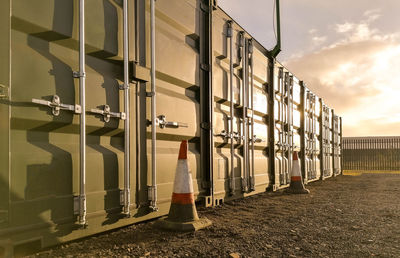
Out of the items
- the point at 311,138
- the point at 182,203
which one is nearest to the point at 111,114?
the point at 182,203

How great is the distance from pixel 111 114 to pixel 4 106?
0.86 m

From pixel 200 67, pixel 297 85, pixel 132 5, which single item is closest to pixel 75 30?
pixel 132 5

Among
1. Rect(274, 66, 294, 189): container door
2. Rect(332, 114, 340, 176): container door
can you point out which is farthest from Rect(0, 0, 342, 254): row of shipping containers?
Rect(332, 114, 340, 176): container door

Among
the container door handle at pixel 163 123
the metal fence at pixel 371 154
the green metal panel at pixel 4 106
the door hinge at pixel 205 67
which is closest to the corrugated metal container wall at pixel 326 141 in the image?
the door hinge at pixel 205 67

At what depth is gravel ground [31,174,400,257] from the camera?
8.48ft

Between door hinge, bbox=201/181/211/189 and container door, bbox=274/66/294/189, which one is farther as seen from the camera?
container door, bbox=274/66/294/189

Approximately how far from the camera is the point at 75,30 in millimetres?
2623

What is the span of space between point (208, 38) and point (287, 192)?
12.0 ft

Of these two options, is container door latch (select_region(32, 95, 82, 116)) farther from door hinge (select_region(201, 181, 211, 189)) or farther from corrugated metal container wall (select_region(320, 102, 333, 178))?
corrugated metal container wall (select_region(320, 102, 333, 178))

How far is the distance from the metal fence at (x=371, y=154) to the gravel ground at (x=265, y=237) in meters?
17.8

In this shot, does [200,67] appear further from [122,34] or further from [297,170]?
[297,170]

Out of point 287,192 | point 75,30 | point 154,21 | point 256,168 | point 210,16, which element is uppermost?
point 210,16

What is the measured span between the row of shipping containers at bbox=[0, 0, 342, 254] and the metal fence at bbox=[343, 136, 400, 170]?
59.6ft

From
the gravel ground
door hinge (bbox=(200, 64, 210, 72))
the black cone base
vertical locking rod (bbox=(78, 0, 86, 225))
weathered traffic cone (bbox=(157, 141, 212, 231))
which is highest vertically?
door hinge (bbox=(200, 64, 210, 72))
